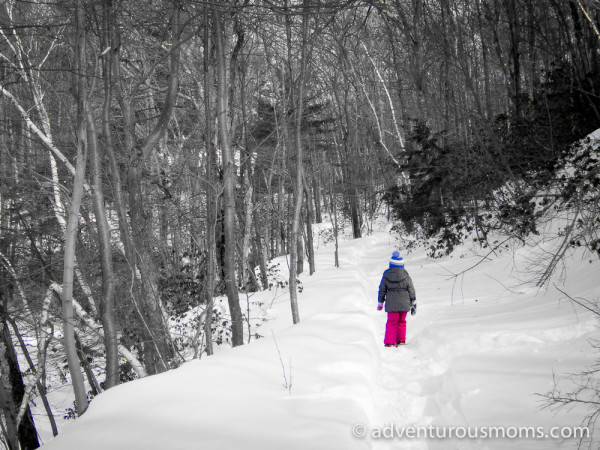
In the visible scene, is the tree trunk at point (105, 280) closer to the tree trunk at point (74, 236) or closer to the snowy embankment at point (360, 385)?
the tree trunk at point (74, 236)

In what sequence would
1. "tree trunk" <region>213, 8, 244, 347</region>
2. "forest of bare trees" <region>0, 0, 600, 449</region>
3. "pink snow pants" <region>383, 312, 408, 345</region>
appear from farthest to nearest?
"pink snow pants" <region>383, 312, 408, 345</region>, "tree trunk" <region>213, 8, 244, 347</region>, "forest of bare trees" <region>0, 0, 600, 449</region>

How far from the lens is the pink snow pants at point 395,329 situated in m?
6.28

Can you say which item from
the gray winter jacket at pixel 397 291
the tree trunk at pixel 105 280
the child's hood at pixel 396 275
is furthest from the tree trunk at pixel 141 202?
the child's hood at pixel 396 275

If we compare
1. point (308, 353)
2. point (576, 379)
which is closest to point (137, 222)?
point (308, 353)

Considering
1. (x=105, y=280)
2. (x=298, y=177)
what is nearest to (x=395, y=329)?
(x=298, y=177)

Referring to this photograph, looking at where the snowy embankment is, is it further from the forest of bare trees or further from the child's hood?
the forest of bare trees

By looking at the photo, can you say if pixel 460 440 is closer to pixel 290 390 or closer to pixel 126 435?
pixel 290 390

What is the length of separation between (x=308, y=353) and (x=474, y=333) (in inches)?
103

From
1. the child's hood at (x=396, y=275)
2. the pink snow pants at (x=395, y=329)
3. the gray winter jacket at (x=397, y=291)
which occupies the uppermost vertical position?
the child's hood at (x=396, y=275)

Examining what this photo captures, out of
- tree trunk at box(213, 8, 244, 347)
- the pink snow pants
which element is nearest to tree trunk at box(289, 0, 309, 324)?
tree trunk at box(213, 8, 244, 347)

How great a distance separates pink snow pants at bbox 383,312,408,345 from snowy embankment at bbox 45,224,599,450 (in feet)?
0.68

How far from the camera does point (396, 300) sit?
639 centimetres

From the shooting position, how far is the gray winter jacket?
20.9 feet

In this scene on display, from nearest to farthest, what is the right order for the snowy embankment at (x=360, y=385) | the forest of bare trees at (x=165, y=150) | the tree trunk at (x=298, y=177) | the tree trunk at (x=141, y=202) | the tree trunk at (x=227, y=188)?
the snowy embankment at (x=360, y=385) → the forest of bare trees at (x=165, y=150) → the tree trunk at (x=141, y=202) → the tree trunk at (x=227, y=188) → the tree trunk at (x=298, y=177)
